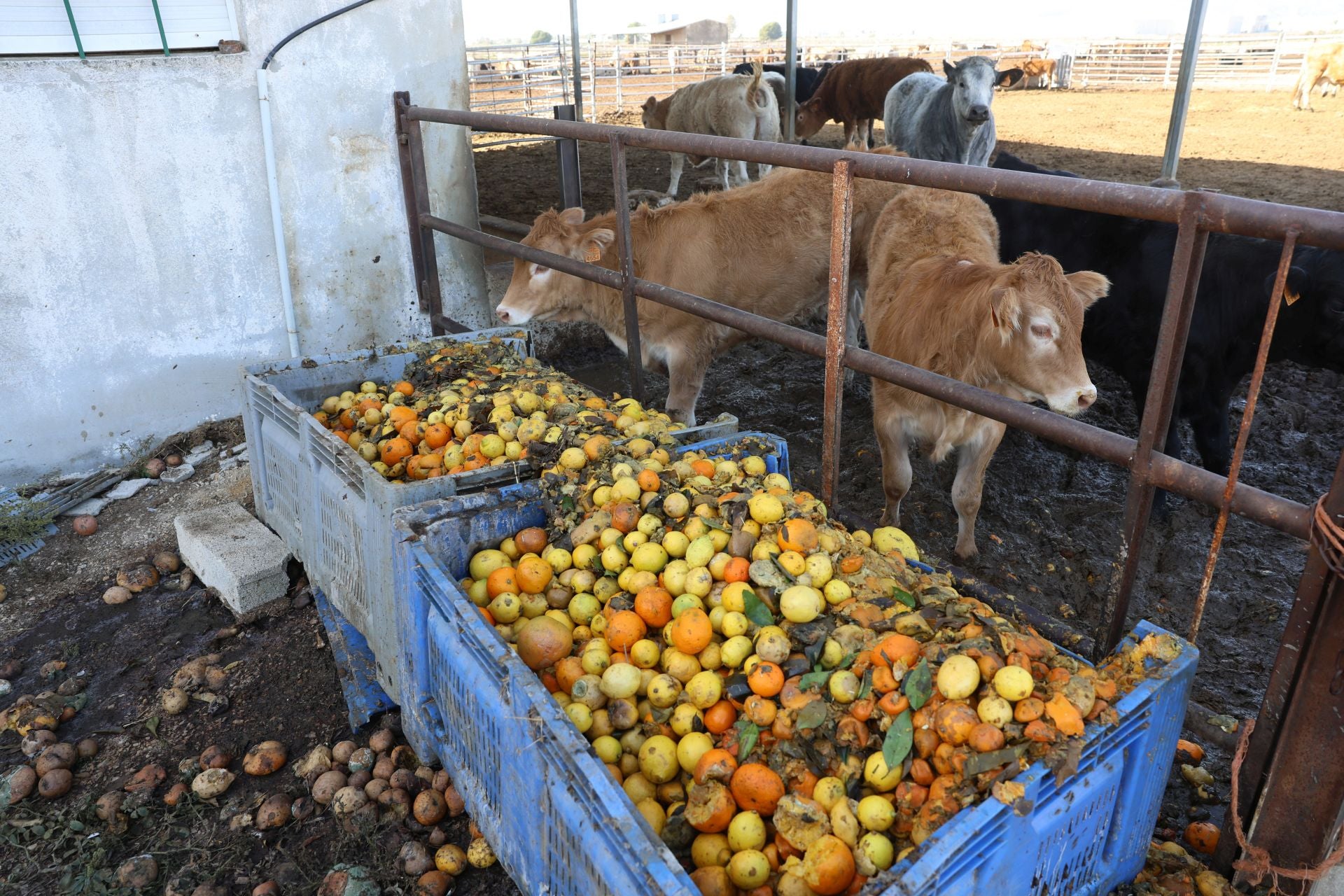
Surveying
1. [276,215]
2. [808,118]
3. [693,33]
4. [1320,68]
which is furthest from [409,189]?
[693,33]

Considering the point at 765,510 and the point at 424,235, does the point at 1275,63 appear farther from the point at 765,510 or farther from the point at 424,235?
the point at 765,510

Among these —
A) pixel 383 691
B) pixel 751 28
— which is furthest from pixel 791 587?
pixel 751 28

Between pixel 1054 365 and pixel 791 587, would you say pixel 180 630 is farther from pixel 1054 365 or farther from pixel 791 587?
pixel 1054 365

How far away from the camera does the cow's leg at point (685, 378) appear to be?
190 inches

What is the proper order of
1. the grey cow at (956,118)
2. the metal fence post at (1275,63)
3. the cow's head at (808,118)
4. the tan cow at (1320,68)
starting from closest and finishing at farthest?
the grey cow at (956,118) → the cow's head at (808,118) → the tan cow at (1320,68) → the metal fence post at (1275,63)

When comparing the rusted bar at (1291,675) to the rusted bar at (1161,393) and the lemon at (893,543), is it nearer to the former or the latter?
the rusted bar at (1161,393)

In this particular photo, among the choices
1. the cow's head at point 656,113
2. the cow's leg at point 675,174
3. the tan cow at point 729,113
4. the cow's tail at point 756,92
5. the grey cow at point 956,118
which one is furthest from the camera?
the cow's head at point 656,113

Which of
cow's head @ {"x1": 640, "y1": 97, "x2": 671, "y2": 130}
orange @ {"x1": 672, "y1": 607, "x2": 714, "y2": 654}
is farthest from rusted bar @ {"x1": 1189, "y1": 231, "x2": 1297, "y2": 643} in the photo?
cow's head @ {"x1": 640, "y1": 97, "x2": 671, "y2": 130}

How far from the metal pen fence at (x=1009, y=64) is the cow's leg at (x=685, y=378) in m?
15.8

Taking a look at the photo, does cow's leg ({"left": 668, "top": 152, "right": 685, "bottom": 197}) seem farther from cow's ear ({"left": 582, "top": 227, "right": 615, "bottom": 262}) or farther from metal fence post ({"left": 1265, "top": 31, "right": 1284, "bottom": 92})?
metal fence post ({"left": 1265, "top": 31, "right": 1284, "bottom": 92})

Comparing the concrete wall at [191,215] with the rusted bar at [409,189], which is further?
the rusted bar at [409,189]

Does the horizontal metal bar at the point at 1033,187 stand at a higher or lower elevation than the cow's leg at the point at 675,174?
higher

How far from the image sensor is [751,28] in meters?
127

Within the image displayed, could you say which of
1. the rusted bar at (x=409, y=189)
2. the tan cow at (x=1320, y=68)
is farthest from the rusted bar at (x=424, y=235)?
the tan cow at (x=1320, y=68)
